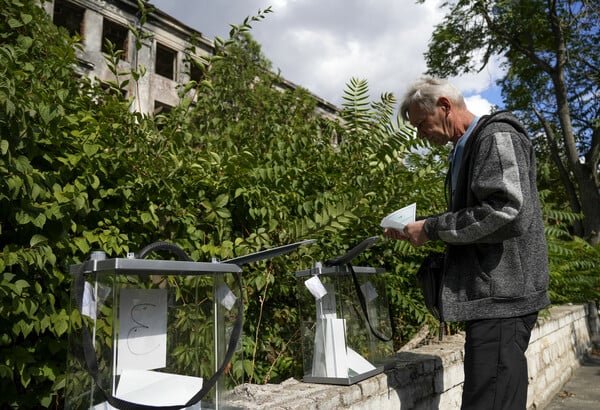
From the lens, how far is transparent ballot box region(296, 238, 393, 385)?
267 centimetres

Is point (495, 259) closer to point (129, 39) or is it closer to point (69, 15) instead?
point (129, 39)

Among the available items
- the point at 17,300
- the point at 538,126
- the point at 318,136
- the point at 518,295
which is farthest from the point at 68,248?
the point at 538,126

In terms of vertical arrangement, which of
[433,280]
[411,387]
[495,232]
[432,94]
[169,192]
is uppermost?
[432,94]

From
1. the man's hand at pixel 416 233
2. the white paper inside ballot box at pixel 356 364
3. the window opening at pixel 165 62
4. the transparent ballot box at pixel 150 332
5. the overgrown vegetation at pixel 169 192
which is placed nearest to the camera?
the transparent ballot box at pixel 150 332

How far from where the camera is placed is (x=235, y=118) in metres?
5.48

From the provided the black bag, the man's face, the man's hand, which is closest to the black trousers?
the black bag

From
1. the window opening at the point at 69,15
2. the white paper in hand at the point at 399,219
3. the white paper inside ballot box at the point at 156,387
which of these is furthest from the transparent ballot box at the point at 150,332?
the window opening at the point at 69,15

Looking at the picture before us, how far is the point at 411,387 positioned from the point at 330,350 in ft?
2.30

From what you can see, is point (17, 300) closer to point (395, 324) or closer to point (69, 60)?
point (69, 60)

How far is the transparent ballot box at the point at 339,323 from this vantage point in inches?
105

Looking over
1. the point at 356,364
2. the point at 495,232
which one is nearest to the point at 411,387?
the point at 356,364

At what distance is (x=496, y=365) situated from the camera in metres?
2.23

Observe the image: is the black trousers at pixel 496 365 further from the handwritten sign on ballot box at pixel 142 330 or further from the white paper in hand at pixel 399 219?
the handwritten sign on ballot box at pixel 142 330

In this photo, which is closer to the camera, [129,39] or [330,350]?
[330,350]
